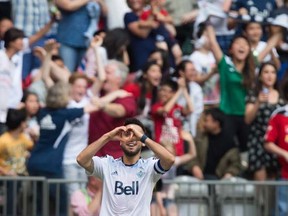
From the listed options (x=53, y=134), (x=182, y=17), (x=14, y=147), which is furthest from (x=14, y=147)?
(x=182, y=17)

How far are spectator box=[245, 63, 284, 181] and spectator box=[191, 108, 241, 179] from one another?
0.21 meters

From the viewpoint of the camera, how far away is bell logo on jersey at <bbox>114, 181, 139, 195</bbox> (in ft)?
42.1

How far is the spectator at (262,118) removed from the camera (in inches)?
640

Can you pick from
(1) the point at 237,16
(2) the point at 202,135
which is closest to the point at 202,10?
(1) the point at 237,16

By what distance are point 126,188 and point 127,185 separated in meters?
0.03

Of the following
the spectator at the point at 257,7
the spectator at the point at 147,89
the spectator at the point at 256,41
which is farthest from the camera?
the spectator at the point at 257,7

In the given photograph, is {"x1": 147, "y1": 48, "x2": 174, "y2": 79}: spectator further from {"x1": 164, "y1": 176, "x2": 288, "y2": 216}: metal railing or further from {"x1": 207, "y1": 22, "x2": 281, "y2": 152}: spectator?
{"x1": 164, "y1": 176, "x2": 288, "y2": 216}: metal railing

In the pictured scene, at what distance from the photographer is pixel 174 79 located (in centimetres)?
1700

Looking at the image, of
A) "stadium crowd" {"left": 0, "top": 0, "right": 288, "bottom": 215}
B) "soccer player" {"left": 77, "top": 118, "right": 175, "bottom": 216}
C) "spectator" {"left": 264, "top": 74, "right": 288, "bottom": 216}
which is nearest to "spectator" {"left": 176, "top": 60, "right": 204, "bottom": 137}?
"stadium crowd" {"left": 0, "top": 0, "right": 288, "bottom": 215}

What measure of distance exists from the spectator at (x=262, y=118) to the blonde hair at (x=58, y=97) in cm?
235

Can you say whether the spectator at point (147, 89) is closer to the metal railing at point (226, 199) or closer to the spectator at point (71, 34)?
the metal railing at point (226, 199)

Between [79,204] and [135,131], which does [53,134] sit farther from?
[135,131]

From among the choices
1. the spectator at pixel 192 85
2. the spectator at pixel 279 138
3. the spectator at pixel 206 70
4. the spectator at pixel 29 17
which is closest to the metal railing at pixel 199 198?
the spectator at pixel 279 138

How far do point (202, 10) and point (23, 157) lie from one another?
3.41 metres
